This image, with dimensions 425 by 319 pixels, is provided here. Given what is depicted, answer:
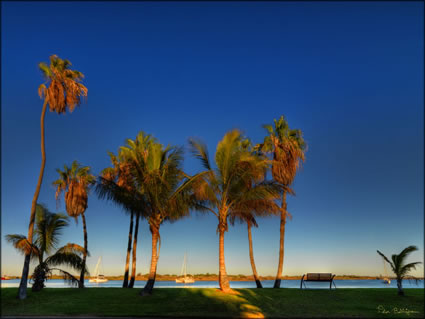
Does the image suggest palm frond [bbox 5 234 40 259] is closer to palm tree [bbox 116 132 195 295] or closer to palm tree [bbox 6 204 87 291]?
palm tree [bbox 6 204 87 291]

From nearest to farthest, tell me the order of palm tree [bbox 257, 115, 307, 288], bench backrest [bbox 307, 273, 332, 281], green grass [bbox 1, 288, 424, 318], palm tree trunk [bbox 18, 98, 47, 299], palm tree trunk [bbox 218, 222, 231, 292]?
green grass [bbox 1, 288, 424, 318], palm tree trunk [bbox 18, 98, 47, 299], palm tree trunk [bbox 218, 222, 231, 292], bench backrest [bbox 307, 273, 332, 281], palm tree [bbox 257, 115, 307, 288]

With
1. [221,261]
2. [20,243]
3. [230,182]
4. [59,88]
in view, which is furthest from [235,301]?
[59,88]

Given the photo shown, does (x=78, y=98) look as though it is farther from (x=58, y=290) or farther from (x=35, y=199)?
(x=58, y=290)

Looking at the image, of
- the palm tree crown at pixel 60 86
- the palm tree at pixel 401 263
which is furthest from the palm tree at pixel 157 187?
the palm tree at pixel 401 263

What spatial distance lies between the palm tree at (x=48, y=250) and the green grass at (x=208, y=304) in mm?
1335

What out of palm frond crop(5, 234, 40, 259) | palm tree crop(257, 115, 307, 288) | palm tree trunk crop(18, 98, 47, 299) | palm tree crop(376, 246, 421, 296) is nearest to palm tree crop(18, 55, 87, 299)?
palm tree trunk crop(18, 98, 47, 299)

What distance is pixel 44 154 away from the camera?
73.3 feet

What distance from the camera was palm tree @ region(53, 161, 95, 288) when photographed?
30891 mm

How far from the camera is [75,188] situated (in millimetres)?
31172

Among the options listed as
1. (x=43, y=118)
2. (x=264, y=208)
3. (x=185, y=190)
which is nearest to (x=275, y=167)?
(x=264, y=208)

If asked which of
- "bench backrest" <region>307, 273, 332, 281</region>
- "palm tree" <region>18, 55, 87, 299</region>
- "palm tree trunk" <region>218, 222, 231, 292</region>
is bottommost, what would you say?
"bench backrest" <region>307, 273, 332, 281</region>

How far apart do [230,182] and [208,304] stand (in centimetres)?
834

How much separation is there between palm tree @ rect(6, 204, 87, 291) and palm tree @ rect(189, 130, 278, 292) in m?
9.58

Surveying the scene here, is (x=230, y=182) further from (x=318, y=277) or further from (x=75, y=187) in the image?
(x=75, y=187)
